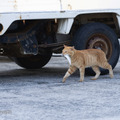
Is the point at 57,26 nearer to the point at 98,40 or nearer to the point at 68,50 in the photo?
the point at 68,50

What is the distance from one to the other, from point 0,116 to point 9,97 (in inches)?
54.2

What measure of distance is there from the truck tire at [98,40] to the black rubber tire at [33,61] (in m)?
1.81

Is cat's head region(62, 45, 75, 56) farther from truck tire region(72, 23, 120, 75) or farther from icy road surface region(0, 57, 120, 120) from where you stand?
truck tire region(72, 23, 120, 75)

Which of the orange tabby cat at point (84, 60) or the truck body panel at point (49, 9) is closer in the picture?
the truck body panel at point (49, 9)

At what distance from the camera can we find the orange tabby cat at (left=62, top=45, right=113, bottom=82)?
29.6 ft

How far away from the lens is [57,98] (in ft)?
23.3

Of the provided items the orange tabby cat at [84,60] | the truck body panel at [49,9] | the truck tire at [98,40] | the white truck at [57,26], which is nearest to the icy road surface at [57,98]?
the orange tabby cat at [84,60]

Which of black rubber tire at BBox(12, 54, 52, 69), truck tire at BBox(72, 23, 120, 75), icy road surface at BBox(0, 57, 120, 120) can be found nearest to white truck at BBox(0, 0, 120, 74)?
truck tire at BBox(72, 23, 120, 75)

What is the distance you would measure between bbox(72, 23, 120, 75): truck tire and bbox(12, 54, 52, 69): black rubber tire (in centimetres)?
181

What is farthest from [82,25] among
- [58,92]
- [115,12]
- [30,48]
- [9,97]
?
[9,97]

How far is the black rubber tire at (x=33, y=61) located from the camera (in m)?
11.3

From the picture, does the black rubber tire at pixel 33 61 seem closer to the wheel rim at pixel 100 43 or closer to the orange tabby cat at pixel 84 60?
the wheel rim at pixel 100 43

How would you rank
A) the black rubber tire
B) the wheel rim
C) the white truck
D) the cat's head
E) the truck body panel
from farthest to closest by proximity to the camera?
the black rubber tire
the wheel rim
the cat's head
the white truck
the truck body panel

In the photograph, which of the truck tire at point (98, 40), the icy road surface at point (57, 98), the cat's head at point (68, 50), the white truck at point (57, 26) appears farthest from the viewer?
the truck tire at point (98, 40)
